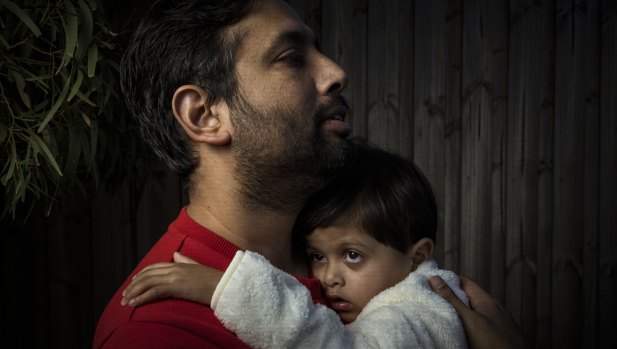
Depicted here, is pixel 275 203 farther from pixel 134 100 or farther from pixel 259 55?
pixel 134 100

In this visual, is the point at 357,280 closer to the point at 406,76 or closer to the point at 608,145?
the point at 406,76

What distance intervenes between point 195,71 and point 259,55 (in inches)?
5.9

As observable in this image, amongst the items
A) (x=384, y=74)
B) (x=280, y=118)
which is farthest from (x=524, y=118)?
(x=280, y=118)

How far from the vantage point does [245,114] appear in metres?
1.33

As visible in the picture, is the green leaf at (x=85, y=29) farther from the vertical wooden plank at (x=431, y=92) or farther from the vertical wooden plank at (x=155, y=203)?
the vertical wooden plank at (x=431, y=92)

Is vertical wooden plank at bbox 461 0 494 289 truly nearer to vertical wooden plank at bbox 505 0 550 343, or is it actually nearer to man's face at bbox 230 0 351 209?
vertical wooden plank at bbox 505 0 550 343

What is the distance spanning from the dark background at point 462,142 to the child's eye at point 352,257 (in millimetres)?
1596

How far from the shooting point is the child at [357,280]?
106 centimetres

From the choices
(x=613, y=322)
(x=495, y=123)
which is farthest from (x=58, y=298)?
(x=613, y=322)

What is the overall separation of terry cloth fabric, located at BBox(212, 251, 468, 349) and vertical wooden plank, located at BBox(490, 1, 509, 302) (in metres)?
1.79

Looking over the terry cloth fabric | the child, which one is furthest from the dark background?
the terry cloth fabric

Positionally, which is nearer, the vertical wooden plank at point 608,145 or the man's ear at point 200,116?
the man's ear at point 200,116

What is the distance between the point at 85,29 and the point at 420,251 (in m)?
1.06

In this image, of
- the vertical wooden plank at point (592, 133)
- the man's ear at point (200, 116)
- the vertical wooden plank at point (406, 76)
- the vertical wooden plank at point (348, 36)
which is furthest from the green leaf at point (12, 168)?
the vertical wooden plank at point (592, 133)
